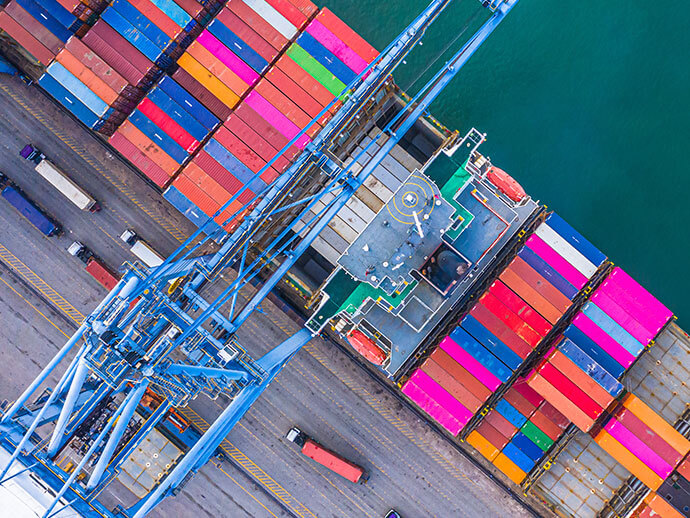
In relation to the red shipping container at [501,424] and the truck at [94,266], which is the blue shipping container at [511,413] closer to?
the red shipping container at [501,424]

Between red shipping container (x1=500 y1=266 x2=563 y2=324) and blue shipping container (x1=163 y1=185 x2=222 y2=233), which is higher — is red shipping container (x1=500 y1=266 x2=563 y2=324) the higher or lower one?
the higher one

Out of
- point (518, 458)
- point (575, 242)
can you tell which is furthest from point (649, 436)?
point (575, 242)

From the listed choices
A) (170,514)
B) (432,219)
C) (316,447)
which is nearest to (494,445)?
(316,447)

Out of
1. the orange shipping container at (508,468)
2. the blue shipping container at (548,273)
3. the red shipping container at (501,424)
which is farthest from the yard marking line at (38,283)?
the blue shipping container at (548,273)

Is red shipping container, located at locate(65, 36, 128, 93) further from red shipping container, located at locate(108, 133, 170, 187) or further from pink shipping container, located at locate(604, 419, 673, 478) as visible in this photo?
pink shipping container, located at locate(604, 419, 673, 478)

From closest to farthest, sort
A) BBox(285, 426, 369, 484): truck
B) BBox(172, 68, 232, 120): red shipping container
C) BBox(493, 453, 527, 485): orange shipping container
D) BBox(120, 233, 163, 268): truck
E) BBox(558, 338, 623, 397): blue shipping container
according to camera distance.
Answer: BBox(558, 338, 623, 397): blue shipping container → BBox(172, 68, 232, 120): red shipping container → BBox(493, 453, 527, 485): orange shipping container → BBox(285, 426, 369, 484): truck → BBox(120, 233, 163, 268): truck

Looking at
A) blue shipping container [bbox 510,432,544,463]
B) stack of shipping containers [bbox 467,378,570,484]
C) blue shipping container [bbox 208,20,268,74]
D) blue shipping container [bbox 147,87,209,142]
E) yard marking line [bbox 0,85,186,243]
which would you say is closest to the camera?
blue shipping container [bbox 208,20,268,74]

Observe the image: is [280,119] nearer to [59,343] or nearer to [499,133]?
[499,133]

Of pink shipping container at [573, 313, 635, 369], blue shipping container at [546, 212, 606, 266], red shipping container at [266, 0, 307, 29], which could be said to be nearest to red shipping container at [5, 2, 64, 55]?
red shipping container at [266, 0, 307, 29]

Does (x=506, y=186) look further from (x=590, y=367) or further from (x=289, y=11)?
(x=289, y=11)

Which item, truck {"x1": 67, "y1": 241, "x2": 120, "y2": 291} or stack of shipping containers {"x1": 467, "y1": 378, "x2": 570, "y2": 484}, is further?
truck {"x1": 67, "y1": 241, "x2": 120, "y2": 291}
